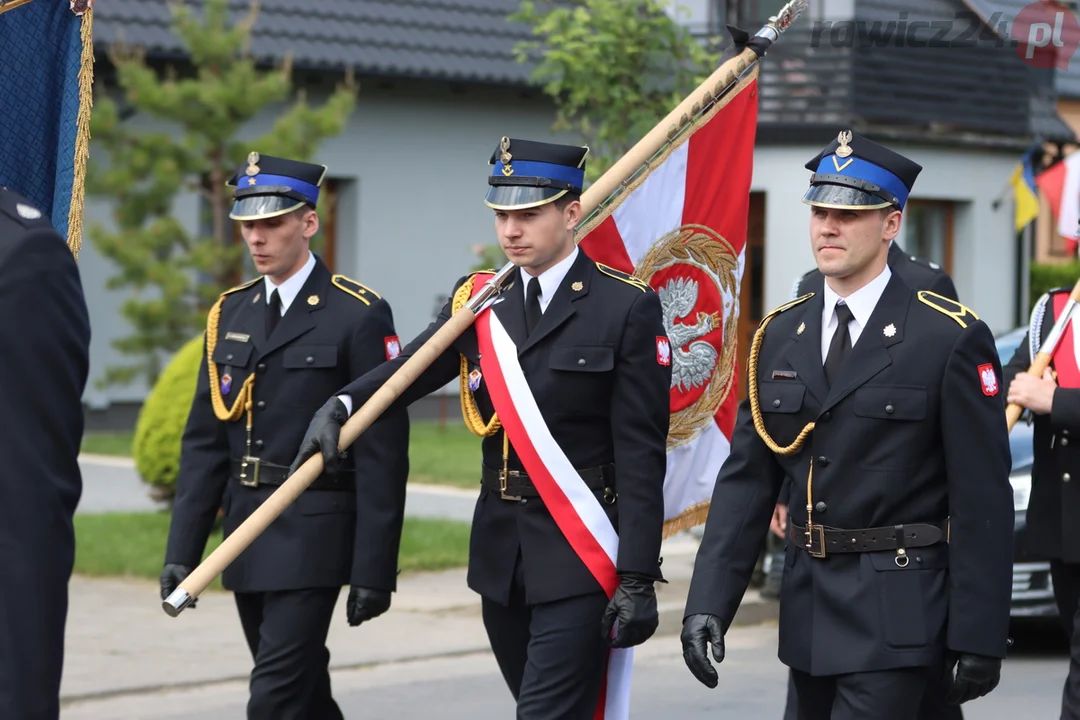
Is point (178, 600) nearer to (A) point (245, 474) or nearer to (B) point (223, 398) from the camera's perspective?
(A) point (245, 474)

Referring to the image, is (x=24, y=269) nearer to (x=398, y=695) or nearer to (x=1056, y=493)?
(x=1056, y=493)

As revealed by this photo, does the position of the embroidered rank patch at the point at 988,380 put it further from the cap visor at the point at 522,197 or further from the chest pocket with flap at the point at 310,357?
the chest pocket with flap at the point at 310,357

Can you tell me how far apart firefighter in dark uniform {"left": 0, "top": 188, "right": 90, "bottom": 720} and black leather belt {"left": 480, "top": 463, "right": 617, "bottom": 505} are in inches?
99.5

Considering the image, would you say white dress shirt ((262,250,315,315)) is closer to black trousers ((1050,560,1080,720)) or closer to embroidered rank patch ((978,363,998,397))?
embroidered rank patch ((978,363,998,397))

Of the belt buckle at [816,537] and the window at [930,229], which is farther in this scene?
the window at [930,229]

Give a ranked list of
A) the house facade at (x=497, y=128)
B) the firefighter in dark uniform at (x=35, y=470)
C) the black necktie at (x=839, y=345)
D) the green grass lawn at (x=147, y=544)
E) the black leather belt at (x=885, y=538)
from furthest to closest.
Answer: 1. the house facade at (x=497, y=128)
2. the green grass lawn at (x=147, y=544)
3. the black necktie at (x=839, y=345)
4. the black leather belt at (x=885, y=538)
5. the firefighter in dark uniform at (x=35, y=470)

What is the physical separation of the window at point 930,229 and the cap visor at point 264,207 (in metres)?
14.4

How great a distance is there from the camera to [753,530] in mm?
4609

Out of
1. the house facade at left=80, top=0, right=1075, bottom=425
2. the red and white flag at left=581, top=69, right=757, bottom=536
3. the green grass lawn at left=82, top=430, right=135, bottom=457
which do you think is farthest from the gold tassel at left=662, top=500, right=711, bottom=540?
the house facade at left=80, top=0, right=1075, bottom=425

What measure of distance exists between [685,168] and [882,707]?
7.82ft

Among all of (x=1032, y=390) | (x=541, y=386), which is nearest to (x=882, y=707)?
(x=541, y=386)

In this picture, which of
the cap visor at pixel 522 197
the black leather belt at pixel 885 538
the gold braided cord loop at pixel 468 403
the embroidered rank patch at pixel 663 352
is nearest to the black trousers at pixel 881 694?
the black leather belt at pixel 885 538

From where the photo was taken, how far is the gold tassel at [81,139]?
3.48 meters

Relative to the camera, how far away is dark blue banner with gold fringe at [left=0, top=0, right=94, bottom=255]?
338 cm
